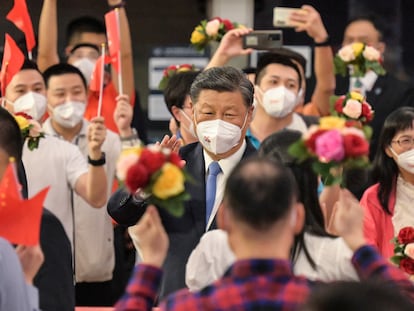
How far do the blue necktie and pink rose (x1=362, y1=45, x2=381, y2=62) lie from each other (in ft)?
7.76

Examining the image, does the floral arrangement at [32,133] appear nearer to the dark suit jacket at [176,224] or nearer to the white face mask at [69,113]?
the white face mask at [69,113]

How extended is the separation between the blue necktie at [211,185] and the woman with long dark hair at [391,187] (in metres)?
1.03

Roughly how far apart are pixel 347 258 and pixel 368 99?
148 inches

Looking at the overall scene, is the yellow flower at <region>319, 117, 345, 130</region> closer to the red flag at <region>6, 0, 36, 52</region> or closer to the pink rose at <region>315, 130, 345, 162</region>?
the pink rose at <region>315, 130, 345, 162</region>

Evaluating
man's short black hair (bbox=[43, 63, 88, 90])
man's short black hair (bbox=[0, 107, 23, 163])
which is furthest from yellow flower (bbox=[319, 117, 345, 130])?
man's short black hair (bbox=[43, 63, 88, 90])

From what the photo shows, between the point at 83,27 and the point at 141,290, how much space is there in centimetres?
459

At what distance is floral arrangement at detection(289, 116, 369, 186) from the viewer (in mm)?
2879

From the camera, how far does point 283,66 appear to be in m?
5.92

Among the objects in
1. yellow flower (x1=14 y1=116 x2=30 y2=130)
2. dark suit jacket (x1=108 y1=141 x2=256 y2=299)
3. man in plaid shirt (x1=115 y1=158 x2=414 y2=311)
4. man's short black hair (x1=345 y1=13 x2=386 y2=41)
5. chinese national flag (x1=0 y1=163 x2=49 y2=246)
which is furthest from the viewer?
man's short black hair (x1=345 y1=13 x2=386 y2=41)

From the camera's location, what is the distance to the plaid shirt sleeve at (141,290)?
2.66 meters

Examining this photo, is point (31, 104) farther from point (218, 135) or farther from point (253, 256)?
point (253, 256)

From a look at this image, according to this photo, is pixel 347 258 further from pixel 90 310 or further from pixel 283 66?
pixel 283 66

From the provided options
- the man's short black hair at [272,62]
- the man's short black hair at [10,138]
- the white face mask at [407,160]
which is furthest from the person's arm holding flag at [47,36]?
the man's short black hair at [10,138]

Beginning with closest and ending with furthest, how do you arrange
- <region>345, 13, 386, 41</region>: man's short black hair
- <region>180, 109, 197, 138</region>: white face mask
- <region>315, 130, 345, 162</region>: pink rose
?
<region>315, 130, 345, 162</region>: pink rose → <region>180, 109, 197, 138</region>: white face mask → <region>345, 13, 386, 41</region>: man's short black hair
